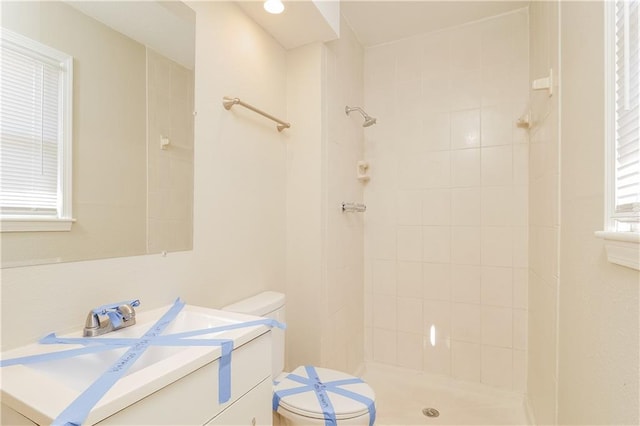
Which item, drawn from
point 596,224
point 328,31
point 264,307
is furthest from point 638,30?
point 264,307

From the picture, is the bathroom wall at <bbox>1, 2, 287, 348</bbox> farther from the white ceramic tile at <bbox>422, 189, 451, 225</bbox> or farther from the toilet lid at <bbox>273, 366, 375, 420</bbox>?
the white ceramic tile at <bbox>422, 189, 451, 225</bbox>

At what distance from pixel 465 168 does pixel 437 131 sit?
325 mm

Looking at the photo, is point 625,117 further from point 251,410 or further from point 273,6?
point 273,6

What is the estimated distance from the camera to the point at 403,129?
90.1 inches

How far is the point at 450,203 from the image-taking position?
2.15m

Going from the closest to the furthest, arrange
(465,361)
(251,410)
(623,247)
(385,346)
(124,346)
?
1. (623,247)
2. (124,346)
3. (251,410)
4. (465,361)
5. (385,346)

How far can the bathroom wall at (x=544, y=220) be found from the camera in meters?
1.28

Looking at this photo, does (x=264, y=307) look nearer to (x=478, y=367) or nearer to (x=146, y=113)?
(x=146, y=113)

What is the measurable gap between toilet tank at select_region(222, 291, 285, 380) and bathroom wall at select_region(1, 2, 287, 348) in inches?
2.7

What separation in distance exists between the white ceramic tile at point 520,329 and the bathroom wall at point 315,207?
3.57 ft

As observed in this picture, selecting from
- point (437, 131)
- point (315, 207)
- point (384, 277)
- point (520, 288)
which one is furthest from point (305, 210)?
point (520, 288)

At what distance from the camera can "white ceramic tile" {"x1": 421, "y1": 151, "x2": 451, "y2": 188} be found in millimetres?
2158

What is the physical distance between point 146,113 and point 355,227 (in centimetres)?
149

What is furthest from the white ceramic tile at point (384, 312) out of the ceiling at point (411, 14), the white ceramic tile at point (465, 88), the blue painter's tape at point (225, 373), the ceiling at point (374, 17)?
the ceiling at point (411, 14)
